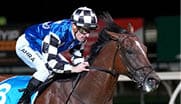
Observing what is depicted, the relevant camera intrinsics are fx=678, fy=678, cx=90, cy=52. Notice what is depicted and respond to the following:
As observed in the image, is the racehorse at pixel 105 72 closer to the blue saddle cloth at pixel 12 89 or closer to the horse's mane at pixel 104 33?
the horse's mane at pixel 104 33

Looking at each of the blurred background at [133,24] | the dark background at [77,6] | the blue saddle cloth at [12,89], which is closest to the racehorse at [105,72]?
the blue saddle cloth at [12,89]

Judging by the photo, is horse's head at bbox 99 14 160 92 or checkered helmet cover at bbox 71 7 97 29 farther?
checkered helmet cover at bbox 71 7 97 29

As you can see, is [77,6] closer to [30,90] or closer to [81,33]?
[81,33]

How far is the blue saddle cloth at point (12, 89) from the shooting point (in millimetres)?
5410

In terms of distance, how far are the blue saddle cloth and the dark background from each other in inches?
219

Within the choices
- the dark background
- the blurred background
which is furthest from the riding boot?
the dark background

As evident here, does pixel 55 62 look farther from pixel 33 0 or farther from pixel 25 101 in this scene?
pixel 33 0

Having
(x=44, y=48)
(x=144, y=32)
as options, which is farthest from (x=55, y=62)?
(x=144, y=32)

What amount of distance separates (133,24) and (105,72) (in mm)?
4635

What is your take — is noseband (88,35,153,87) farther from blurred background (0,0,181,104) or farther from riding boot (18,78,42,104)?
blurred background (0,0,181,104)

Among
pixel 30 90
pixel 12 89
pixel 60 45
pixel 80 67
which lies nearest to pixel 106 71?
pixel 80 67

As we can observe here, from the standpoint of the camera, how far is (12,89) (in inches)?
215

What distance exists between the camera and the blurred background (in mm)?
9586

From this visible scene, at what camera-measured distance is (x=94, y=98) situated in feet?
17.0
